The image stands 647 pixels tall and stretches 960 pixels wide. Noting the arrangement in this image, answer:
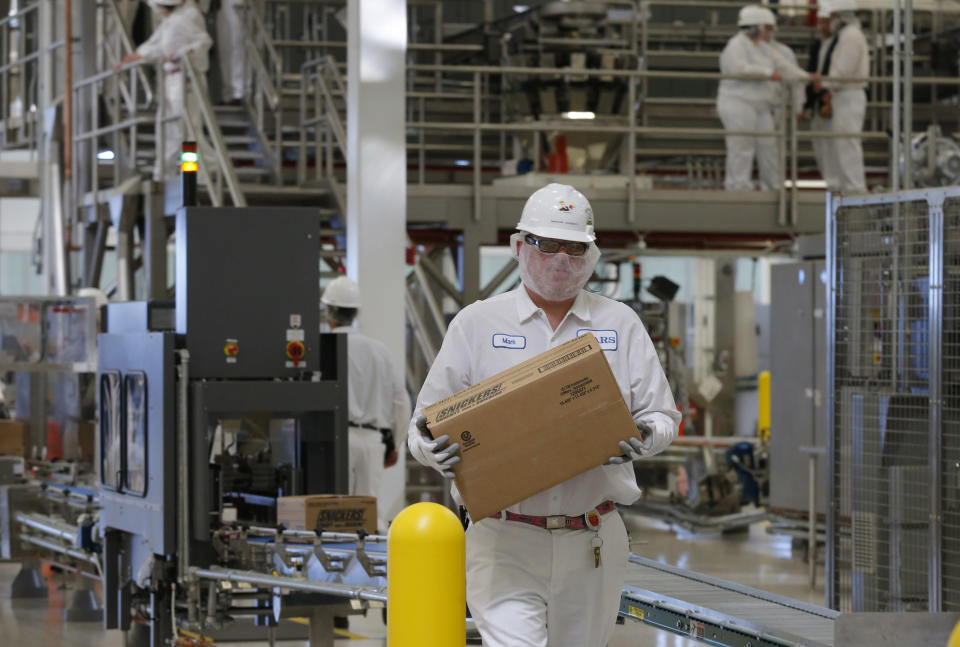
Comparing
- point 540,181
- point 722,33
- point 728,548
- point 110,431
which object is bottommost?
point 728,548

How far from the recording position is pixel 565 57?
43.7 feet

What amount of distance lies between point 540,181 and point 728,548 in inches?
139

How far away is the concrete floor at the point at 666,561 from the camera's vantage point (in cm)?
809

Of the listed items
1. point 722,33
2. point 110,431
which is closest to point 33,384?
point 110,431

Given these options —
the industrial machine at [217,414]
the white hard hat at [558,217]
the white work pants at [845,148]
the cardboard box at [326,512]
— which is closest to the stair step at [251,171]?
the white work pants at [845,148]

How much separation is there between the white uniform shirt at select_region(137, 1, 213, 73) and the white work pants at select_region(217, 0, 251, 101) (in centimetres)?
94

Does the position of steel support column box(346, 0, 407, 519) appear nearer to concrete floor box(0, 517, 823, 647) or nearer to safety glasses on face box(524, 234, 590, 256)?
concrete floor box(0, 517, 823, 647)

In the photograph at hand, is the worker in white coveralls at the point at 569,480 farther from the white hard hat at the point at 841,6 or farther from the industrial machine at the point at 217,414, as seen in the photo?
the white hard hat at the point at 841,6

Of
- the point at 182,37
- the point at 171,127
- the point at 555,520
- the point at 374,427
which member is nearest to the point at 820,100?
the point at 182,37

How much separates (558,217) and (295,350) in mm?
2516

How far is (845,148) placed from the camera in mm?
13344

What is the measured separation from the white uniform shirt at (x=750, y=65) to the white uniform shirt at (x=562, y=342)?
972 cm

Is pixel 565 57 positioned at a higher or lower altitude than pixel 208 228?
higher

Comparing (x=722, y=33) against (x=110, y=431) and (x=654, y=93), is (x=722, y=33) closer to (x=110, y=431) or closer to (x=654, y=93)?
(x=654, y=93)
